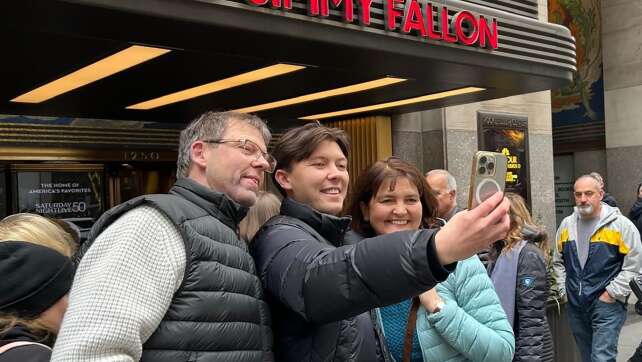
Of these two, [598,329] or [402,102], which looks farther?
[402,102]

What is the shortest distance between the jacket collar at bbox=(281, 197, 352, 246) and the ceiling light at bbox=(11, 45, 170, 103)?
11.5ft

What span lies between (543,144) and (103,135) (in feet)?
23.0

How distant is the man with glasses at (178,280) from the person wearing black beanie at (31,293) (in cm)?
14

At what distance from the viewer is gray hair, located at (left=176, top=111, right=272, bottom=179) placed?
1.95 meters

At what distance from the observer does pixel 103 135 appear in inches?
311

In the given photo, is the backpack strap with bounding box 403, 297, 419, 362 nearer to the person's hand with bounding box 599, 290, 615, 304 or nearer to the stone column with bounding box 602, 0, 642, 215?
the person's hand with bounding box 599, 290, 615, 304

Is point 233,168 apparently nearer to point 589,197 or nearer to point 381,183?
point 381,183

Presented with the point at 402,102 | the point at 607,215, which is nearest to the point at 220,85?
the point at 402,102

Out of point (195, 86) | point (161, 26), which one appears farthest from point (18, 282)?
point (195, 86)

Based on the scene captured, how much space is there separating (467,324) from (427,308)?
170mm

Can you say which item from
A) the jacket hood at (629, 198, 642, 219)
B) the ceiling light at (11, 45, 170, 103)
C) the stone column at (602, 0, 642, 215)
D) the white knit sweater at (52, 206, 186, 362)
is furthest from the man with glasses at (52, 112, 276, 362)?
the stone column at (602, 0, 642, 215)

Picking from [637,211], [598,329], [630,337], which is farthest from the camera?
[637,211]

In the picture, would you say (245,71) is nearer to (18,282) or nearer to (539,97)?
(18,282)

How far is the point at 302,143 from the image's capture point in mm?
2031
